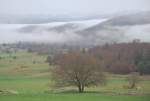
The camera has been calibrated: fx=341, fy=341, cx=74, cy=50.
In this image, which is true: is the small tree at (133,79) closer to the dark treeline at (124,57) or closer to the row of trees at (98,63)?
the row of trees at (98,63)

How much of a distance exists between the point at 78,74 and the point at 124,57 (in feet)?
14.4

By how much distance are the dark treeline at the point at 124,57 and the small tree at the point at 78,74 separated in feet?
4.90

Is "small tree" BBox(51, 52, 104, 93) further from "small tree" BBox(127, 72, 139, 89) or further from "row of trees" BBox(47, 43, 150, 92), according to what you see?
"small tree" BBox(127, 72, 139, 89)

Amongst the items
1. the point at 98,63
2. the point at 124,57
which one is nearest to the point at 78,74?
the point at 98,63

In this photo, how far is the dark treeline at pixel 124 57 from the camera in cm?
1883

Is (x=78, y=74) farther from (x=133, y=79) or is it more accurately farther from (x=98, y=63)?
(x=133, y=79)

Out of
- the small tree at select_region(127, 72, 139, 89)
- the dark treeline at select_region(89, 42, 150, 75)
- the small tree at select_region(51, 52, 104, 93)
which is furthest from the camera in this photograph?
the dark treeline at select_region(89, 42, 150, 75)

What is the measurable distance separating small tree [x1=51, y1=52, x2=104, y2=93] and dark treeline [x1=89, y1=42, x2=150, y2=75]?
1495mm

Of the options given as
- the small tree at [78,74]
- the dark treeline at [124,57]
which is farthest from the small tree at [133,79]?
the small tree at [78,74]

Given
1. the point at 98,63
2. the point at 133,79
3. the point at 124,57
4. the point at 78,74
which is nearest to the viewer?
the point at 78,74

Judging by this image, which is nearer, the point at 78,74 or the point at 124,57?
the point at 78,74

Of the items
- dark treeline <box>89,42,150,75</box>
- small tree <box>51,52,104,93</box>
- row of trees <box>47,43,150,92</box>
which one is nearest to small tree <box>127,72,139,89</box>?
row of trees <box>47,43,150,92</box>

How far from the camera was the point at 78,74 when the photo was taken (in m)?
16.5

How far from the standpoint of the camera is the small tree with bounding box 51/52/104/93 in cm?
1638
